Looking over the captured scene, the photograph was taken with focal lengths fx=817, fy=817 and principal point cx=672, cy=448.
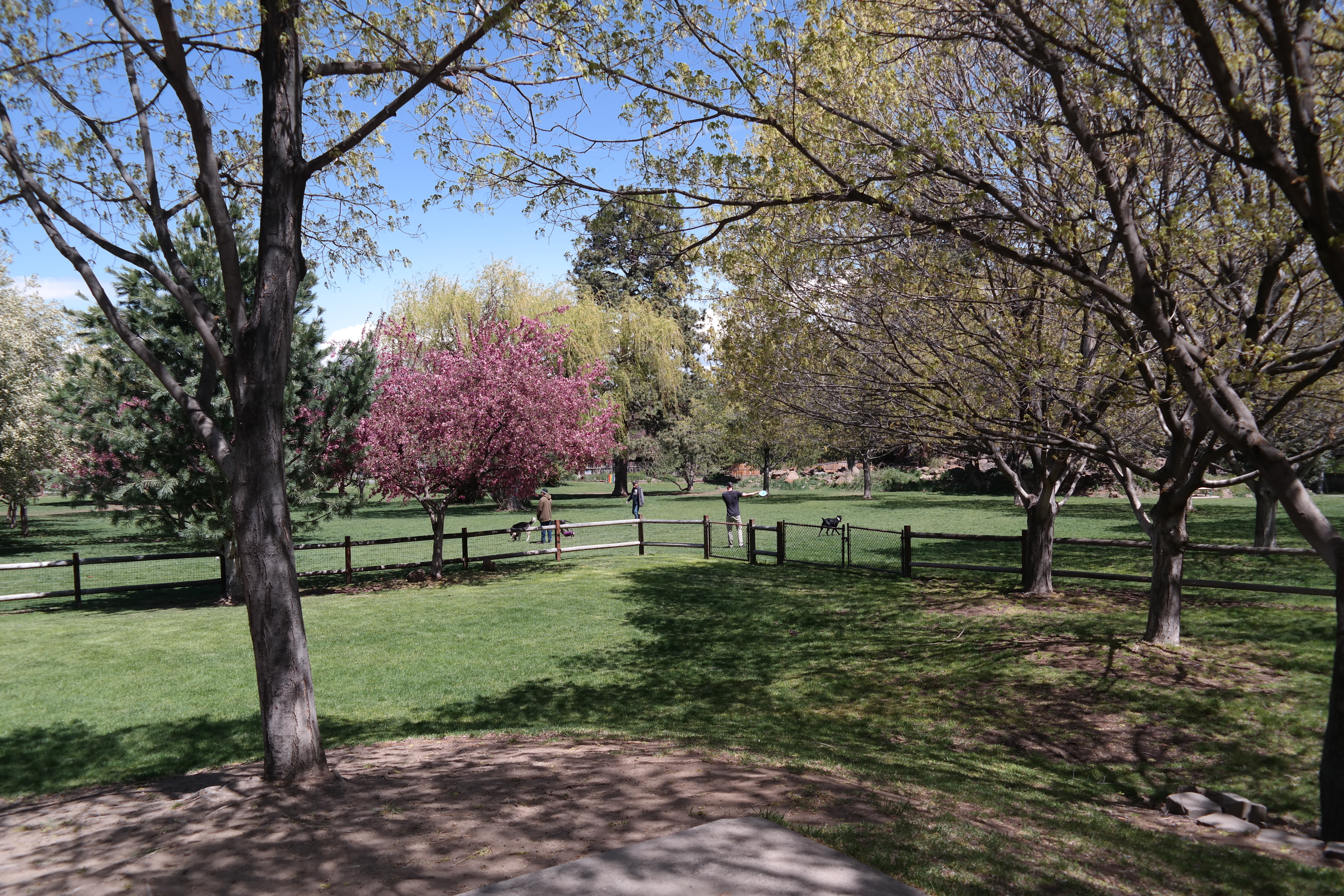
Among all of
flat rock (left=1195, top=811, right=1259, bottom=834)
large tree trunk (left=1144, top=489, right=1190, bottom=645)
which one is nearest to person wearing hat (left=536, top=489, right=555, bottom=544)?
large tree trunk (left=1144, top=489, right=1190, bottom=645)

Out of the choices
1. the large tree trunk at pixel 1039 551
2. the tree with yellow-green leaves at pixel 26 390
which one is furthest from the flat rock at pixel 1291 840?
the tree with yellow-green leaves at pixel 26 390

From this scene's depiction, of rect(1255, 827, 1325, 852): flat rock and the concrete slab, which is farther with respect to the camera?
rect(1255, 827, 1325, 852): flat rock

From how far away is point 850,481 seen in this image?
56.9m

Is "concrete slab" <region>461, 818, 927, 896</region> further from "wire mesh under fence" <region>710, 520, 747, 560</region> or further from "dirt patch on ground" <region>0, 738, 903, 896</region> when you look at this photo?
"wire mesh under fence" <region>710, 520, 747, 560</region>

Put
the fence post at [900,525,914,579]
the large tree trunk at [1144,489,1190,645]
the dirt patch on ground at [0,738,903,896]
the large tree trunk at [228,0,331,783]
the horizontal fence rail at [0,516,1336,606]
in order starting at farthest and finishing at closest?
the fence post at [900,525,914,579] → the horizontal fence rail at [0,516,1336,606] → the large tree trunk at [1144,489,1190,645] → the large tree trunk at [228,0,331,783] → the dirt patch on ground at [0,738,903,896]

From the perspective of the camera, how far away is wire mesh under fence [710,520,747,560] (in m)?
21.8

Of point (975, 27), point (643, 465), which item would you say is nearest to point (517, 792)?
point (975, 27)

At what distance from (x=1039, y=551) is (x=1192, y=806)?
8.45 metres

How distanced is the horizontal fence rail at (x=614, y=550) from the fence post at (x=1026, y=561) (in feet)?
0.13

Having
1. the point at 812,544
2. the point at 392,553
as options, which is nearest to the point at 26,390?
the point at 392,553

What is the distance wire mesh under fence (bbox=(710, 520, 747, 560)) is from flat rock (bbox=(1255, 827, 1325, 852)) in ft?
51.4

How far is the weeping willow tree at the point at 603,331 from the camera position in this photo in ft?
119

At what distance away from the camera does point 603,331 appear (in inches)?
1596

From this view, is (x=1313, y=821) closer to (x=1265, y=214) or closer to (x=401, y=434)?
(x=1265, y=214)
